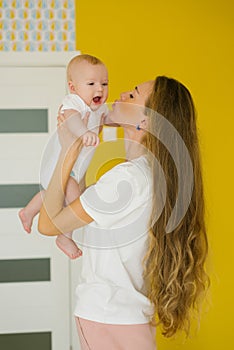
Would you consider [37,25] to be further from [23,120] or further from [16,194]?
[16,194]

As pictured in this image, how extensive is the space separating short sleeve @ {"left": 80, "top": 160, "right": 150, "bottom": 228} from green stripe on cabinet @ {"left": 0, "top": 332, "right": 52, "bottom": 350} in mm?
1912

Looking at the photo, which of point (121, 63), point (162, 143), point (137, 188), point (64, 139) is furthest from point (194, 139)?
point (121, 63)

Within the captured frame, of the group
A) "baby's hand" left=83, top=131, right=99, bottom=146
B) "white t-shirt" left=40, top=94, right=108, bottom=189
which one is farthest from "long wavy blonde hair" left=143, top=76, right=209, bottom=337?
"white t-shirt" left=40, top=94, right=108, bottom=189

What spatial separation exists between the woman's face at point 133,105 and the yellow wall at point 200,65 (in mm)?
1536

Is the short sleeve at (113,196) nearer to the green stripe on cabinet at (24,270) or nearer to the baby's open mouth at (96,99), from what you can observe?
the baby's open mouth at (96,99)

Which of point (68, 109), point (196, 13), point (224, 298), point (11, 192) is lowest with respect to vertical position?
point (224, 298)

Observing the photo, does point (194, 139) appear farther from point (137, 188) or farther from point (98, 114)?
point (98, 114)

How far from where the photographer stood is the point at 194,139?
1.88m

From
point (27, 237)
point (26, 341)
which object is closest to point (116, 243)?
point (27, 237)

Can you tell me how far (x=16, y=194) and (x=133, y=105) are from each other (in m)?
1.75

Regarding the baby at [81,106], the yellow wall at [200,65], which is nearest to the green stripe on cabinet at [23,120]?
the yellow wall at [200,65]

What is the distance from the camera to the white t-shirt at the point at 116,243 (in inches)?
69.4

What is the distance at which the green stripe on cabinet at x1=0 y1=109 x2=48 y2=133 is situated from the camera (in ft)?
11.5

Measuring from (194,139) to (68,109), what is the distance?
1.37 ft
